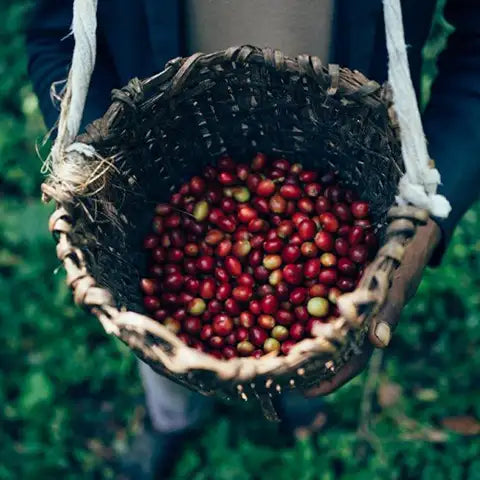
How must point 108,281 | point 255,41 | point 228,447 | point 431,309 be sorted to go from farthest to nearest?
point 431,309, point 228,447, point 255,41, point 108,281

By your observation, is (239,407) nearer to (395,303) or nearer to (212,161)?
(212,161)

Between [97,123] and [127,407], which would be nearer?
[97,123]

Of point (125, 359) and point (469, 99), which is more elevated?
point (469, 99)

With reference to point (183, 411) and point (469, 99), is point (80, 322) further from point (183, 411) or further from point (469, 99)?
point (469, 99)

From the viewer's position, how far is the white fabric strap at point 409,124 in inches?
44.5

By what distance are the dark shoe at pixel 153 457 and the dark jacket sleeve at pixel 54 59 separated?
122 cm

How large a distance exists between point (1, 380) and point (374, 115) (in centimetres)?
177

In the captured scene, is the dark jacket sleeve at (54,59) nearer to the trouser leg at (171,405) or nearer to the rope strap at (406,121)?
the rope strap at (406,121)

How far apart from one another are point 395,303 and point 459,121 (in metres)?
0.50

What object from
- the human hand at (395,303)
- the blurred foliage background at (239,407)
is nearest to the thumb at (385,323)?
the human hand at (395,303)

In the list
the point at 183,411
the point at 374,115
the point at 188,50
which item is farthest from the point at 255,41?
the point at 183,411

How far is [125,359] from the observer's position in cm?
242

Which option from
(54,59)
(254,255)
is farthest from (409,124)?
(54,59)

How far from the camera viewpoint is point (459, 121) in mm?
1524
